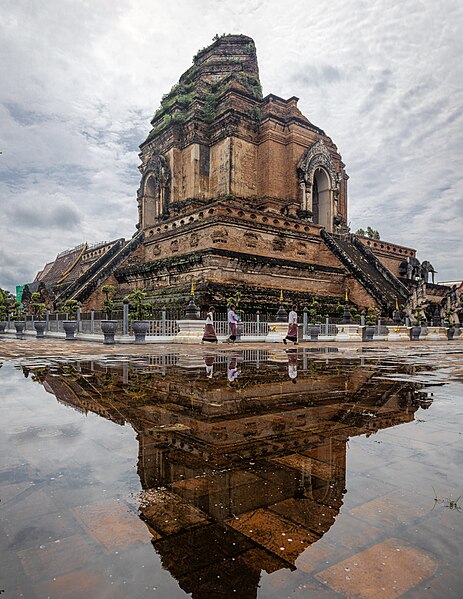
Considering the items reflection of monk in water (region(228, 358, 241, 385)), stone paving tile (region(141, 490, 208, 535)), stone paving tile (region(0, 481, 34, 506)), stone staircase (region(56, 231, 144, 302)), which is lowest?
Result: stone paving tile (region(141, 490, 208, 535))

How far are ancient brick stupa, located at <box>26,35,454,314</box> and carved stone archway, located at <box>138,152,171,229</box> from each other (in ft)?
0.30

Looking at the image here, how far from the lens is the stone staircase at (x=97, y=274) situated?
25.0m

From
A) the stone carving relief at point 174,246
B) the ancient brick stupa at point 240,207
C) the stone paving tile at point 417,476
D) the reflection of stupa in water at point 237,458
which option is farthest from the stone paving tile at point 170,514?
the stone carving relief at point 174,246

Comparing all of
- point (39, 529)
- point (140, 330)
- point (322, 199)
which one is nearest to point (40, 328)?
point (140, 330)

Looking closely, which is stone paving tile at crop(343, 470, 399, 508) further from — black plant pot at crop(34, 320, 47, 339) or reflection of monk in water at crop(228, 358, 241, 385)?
black plant pot at crop(34, 320, 47, 339)

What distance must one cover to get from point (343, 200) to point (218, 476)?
31887mm

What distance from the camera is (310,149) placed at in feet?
91.7

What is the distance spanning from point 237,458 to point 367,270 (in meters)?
Answer: 25.7

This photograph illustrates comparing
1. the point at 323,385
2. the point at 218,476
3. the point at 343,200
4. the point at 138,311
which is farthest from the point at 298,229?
the point at 218,476

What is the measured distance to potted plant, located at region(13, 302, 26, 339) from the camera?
25391 mm

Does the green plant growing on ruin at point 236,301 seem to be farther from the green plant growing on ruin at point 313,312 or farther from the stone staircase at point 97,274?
the stone staircase at point 97,274

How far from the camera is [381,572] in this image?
5.53 feet

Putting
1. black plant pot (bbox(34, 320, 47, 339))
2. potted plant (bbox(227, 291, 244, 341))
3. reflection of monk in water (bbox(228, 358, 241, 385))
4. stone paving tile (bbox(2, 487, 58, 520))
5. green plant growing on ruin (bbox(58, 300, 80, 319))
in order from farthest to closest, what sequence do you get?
green plant growing on ruin (bbox(58, 300, 80, 319)) → black plant pot (bbox(34, 320, 47, 339)) → potted plant (bbox(227, 291, 244, 341)) → reflection of monk in water (bbox(228, 358, 241, 385)) → stone paving tile (bbox(2, 487, 58, 520))

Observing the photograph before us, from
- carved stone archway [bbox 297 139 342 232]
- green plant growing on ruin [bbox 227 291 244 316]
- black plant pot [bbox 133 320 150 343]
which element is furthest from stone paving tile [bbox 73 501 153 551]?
carved stone archway [bbox 297 139 342 232]
